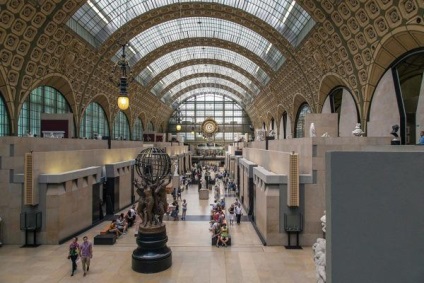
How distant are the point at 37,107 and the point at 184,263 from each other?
19.1 metres

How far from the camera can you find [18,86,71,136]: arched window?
2356 centimetres

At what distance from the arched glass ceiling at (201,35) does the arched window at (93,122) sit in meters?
6.84

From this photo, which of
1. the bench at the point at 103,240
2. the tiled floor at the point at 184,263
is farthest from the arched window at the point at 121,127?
the bench at the point at 103,240

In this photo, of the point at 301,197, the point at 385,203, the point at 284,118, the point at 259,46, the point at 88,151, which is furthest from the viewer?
the point at 284,118

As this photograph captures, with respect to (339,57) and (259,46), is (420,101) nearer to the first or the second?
(339,57)

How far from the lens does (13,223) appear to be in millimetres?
13703

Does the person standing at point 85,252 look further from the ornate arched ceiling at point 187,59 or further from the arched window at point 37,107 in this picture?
the ornate arched ceiling at point 187,59

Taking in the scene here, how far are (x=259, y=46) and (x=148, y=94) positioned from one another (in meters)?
18.6

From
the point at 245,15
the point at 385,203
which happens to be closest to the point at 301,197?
the point at 385,203

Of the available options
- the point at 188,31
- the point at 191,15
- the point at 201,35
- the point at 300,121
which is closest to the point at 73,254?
the point at 191,15

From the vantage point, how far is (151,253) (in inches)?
447

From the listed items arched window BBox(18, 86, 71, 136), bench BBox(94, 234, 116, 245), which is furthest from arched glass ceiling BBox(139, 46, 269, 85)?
bench BBox(94, 234, 116, 245)

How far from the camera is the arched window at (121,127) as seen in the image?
42.6 m

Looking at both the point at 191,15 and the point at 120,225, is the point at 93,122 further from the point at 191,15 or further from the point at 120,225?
the point at 120,225
